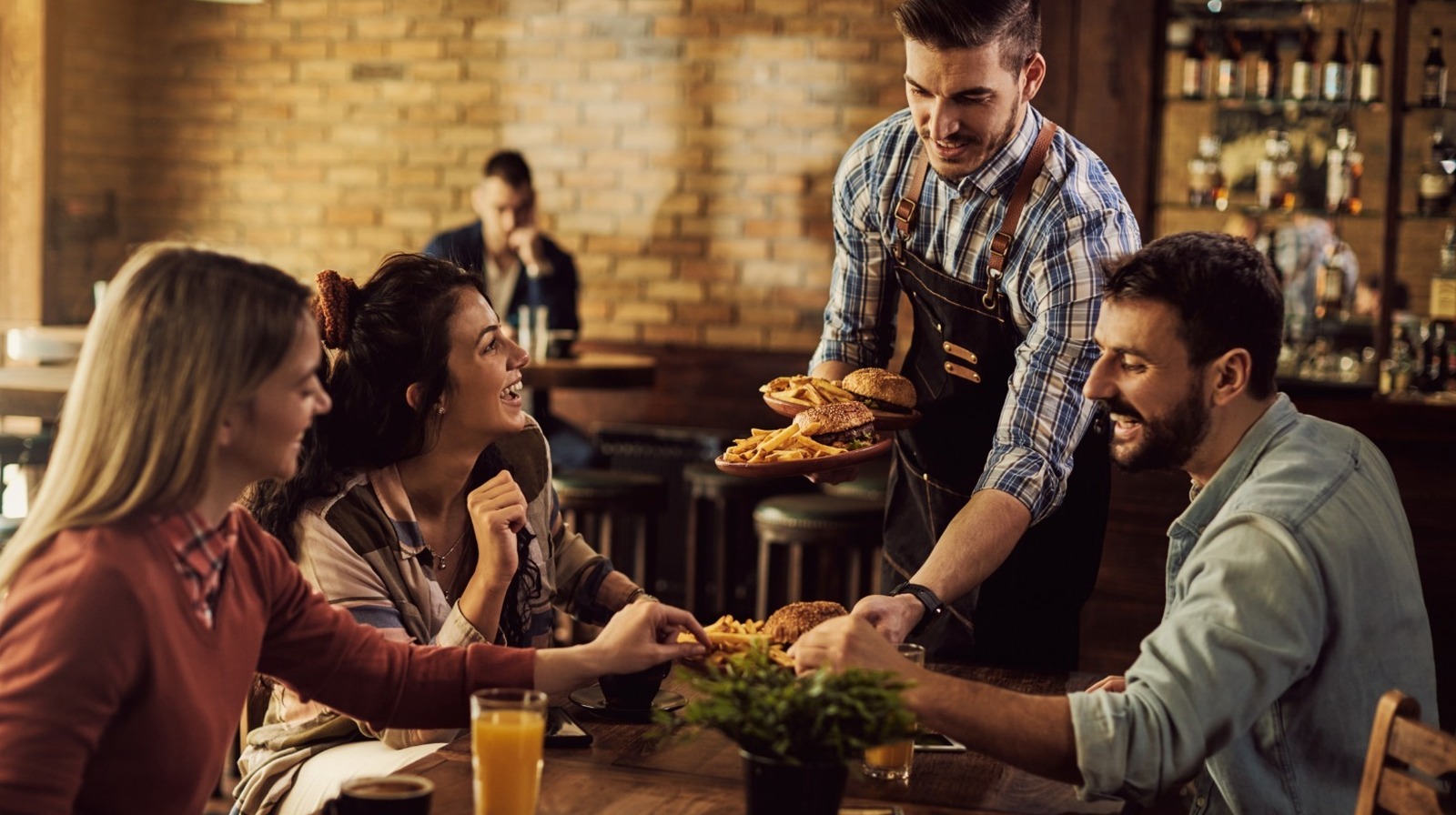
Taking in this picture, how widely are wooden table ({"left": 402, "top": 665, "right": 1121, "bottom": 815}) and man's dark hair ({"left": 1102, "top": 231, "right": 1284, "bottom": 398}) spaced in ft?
1.85

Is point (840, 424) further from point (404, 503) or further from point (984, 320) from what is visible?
point (404, 503)

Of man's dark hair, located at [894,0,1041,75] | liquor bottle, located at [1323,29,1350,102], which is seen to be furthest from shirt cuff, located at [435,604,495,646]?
liquor bottle, located at [1323,29,1350,102]

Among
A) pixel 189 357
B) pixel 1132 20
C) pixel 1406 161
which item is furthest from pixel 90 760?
pixel 1406 161

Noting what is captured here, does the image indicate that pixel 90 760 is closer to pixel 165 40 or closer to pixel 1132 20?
pixel 1132 20

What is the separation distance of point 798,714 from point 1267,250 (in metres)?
5.08

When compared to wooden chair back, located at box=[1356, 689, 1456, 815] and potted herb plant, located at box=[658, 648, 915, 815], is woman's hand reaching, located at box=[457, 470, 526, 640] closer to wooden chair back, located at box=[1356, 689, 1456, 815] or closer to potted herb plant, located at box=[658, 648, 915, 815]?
potted herb plant, located at box=[658, 648, 915, 815]

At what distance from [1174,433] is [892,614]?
43 centimetres

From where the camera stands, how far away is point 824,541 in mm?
4867

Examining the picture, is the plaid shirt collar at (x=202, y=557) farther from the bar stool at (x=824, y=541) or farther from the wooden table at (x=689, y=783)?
the bar stool at (x=824, y=541)

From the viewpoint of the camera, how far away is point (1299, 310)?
19.2 feet

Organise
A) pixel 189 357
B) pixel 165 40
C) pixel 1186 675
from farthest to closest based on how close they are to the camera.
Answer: pixel 165 40, pixel 1186 675, pixel 189 357

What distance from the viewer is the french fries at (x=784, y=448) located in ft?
7.87

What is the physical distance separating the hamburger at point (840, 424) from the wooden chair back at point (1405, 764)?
1014 mm

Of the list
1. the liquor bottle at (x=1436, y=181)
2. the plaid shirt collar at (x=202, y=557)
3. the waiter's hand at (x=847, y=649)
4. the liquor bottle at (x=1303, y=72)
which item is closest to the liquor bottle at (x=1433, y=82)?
the liquor bottle at (x=1436, y=181)
